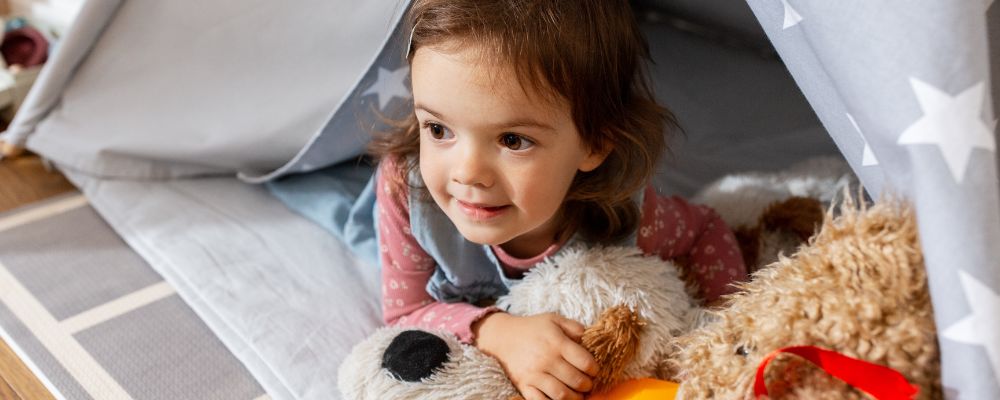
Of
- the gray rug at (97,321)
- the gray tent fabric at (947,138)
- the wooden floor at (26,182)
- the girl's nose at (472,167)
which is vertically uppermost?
the gray tent fabric at (947,138)

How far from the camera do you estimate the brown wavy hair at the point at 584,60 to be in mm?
790

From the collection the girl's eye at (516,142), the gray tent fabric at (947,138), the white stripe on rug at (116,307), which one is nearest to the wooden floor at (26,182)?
the white stripe on rug at (116,307)

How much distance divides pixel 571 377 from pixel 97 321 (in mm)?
576

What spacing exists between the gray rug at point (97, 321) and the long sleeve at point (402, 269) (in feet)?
0.56

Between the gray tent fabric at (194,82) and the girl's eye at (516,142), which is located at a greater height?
the girl's eye at (516,142)

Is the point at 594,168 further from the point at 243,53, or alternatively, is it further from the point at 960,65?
the point at 243,53

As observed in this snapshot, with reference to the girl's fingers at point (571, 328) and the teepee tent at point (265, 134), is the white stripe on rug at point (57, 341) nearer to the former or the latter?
the teepee tent at point (265, 134)

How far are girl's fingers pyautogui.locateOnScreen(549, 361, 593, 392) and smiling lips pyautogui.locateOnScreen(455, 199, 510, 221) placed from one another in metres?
0.15

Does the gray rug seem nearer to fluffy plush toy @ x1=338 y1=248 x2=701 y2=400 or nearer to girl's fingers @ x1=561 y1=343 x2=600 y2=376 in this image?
fluffy plush toy @ x1=338 y1=248 x2=701 y2=400

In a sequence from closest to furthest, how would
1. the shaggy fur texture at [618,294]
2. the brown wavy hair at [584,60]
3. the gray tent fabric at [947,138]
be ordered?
the gray tent fabric at [947,138] → the brown wavy hair at [584,60] → the shaggy fur texture at [618,294]

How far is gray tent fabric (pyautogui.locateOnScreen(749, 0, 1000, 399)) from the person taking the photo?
24.5 inches

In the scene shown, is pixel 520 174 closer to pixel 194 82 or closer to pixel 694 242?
pixel 694 242

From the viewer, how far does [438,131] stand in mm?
859

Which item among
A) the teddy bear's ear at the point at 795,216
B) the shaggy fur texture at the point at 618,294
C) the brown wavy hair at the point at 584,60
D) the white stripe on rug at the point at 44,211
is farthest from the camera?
the white stripe on rug at the point at 44,211
